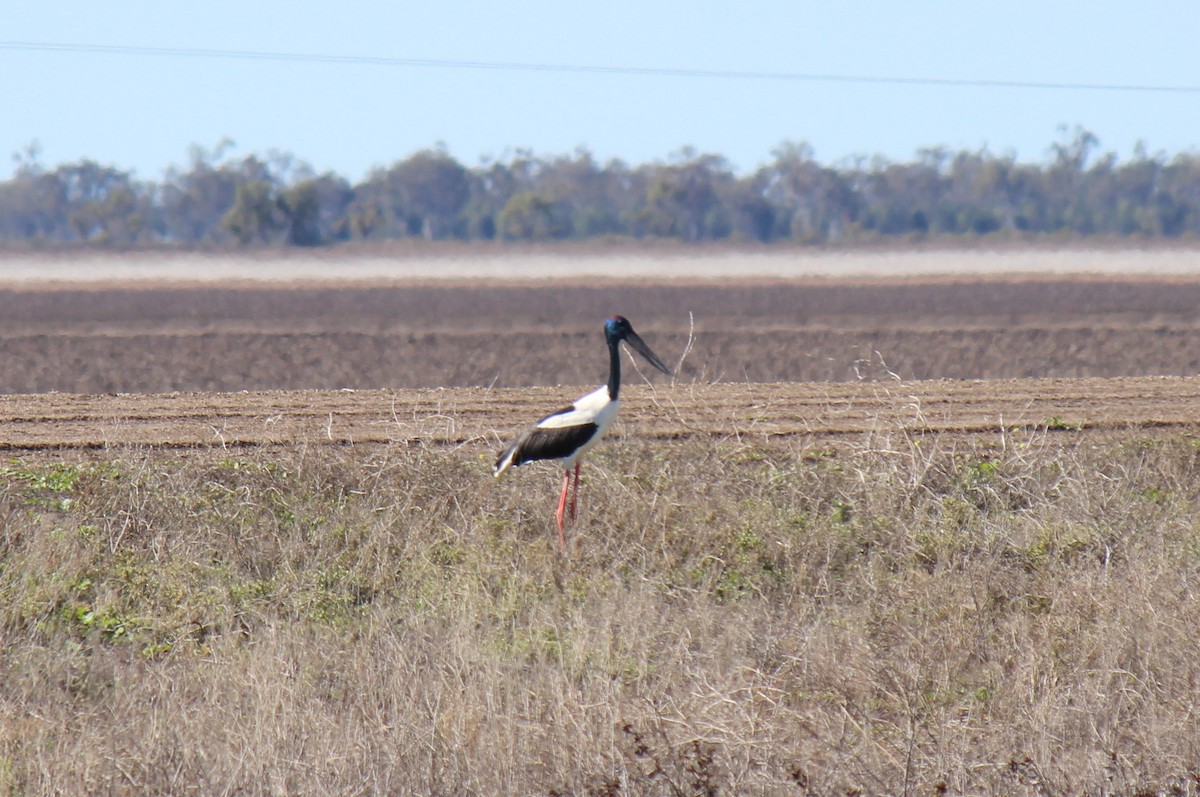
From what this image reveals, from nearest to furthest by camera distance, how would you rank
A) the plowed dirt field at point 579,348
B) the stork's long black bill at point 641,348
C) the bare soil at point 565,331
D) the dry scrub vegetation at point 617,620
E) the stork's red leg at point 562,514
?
1. the dry scrub vegetation at point 617,620
2. the stork's red leg at point 562,514
3. the stork's long black bill at point 641,348
4. the plowed dirt field at point 579,348
5. the bare soil at point 565,331

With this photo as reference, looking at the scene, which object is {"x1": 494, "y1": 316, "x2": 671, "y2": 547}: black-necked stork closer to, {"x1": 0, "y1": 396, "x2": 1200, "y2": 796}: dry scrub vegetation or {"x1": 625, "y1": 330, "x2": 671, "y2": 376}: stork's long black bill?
{"x1": 625, "y1": 330, "x2": 671, "y2": 376}: stork's long black bill

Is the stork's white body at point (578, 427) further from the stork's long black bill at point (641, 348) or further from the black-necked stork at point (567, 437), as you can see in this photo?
the stork's long black bill at point (641, 348)

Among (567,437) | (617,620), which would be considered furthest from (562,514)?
(617,620)

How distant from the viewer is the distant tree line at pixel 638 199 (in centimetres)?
6856

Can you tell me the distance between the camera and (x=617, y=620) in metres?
6.80

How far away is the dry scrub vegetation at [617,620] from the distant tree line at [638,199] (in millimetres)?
54555

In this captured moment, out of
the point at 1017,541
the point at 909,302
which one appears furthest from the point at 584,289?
the point at 1017,541

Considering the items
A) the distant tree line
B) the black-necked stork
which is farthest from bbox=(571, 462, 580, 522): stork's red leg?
the distant tree line

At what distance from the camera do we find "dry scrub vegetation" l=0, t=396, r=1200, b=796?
5.14 meters

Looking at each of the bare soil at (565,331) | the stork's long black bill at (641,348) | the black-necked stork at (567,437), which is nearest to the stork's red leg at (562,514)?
the black-necked stork at (567,437)

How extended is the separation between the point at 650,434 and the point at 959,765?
6.65 metres

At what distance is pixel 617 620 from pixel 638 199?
75926 mm

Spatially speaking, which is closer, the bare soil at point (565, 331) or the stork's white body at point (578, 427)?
the stork's white body at point (578, 427)

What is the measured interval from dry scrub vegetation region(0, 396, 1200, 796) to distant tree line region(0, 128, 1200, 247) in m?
54.6
